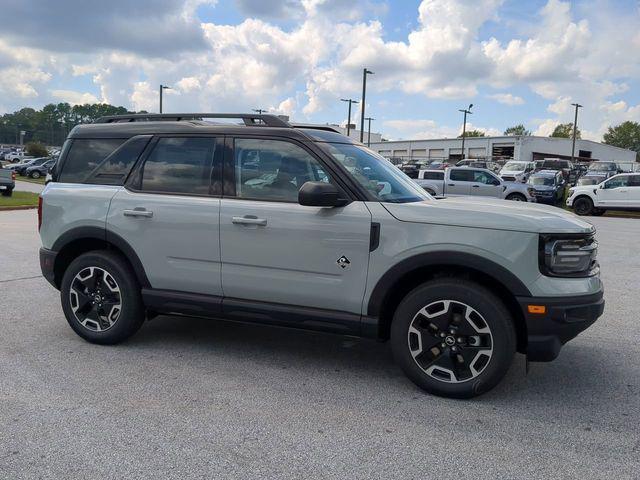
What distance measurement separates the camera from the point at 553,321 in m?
3.57

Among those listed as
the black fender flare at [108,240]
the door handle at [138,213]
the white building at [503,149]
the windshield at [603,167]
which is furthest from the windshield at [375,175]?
the white building at [503,149]

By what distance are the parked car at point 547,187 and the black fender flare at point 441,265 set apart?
2221 cm

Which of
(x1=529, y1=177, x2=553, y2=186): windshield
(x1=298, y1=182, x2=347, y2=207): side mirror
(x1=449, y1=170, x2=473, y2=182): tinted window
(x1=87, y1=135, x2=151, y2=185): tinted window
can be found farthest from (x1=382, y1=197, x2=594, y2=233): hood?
(x1=529, y1=177, x2=553, y2=186): windshield

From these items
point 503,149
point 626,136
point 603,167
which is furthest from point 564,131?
point 603,167

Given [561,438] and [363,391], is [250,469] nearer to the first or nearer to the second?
[363,391]

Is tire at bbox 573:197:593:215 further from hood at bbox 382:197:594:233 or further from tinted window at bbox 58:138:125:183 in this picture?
tinted window at bbox 58:138:125:183

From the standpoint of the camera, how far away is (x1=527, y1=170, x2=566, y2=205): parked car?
24.8 meters

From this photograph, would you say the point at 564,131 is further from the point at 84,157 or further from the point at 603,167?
the point at 84,157

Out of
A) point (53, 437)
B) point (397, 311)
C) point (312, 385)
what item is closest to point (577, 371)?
point (397, 311)

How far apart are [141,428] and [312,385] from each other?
4.02 feet

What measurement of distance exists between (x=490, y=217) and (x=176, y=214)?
2354mm

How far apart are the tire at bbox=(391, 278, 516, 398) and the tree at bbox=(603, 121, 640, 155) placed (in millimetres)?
142385

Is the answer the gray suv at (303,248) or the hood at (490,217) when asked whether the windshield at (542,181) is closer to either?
the gray suv at (303,248)

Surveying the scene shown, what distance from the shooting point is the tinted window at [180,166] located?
450 centimetres
